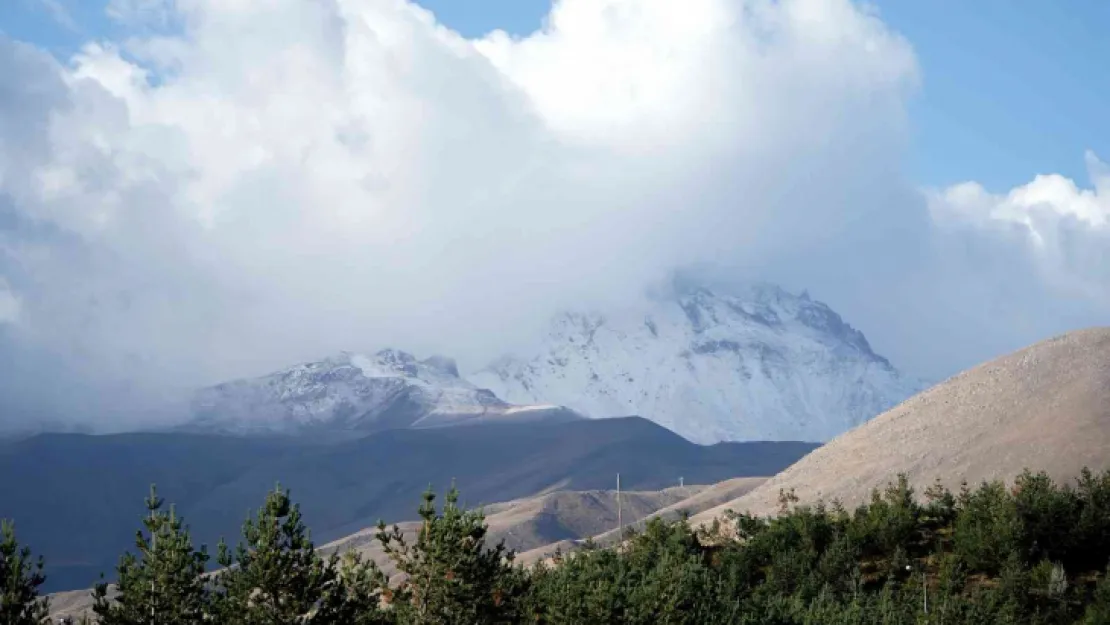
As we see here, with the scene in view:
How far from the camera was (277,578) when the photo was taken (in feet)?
107

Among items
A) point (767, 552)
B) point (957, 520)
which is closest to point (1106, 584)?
point (957, 520)

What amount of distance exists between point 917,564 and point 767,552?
7.05 metres

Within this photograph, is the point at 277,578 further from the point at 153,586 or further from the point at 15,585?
the point at 15,585

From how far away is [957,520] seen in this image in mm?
60312

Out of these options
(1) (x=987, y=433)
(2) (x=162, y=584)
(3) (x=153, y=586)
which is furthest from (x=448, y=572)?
(1) (x=987, y=433)

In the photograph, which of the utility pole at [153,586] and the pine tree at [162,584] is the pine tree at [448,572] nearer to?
the pine tree at [162,584]

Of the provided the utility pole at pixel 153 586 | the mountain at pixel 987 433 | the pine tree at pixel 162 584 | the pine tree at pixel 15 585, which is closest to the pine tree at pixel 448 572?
the pine tree at pixel 162 584

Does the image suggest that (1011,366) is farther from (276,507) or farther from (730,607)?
(276,507)

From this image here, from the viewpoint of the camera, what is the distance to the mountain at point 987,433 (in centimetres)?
7681

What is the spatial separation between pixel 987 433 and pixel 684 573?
42.5 m

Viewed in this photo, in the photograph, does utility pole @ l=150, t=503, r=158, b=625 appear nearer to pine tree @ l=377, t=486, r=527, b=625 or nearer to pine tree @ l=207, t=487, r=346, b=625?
pine tree @ l=207, t=487, r=346, b=625

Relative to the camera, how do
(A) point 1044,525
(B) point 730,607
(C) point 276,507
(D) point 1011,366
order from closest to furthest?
(C) point 276,507 → (B) point 730,607 → (A) point 1044,525 → (D) point 1011,366

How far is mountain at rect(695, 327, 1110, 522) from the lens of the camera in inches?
3024

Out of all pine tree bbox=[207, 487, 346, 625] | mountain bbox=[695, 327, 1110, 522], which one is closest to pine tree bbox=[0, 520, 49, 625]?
pine tree bbox=[207, 487, 346, 625]
